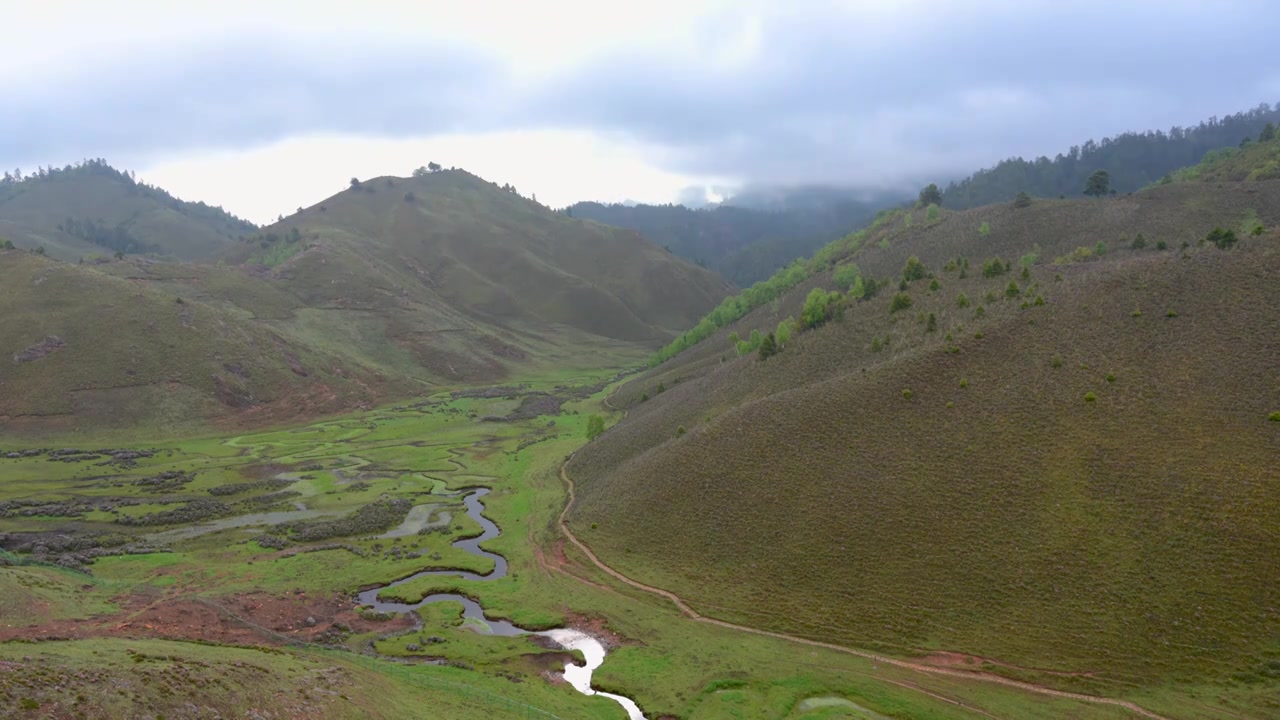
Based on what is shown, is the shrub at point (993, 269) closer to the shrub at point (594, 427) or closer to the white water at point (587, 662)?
the shrub at point (594, 427)

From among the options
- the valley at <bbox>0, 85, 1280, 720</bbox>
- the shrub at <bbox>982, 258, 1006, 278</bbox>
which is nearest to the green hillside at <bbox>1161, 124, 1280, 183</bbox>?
the valley at <bbox>0, 85, 1280, 720</bbox>

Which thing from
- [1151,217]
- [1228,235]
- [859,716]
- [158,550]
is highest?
[1151,217]

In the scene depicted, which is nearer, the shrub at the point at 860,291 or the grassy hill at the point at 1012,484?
the grassy hill at the point at 1012,484

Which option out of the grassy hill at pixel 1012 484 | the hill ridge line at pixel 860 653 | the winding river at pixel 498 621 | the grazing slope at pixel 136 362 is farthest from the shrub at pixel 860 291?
the grazing slope at pixel 136 362

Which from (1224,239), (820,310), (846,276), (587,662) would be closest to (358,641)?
(587,662)

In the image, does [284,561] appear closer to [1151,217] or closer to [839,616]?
[839,616]

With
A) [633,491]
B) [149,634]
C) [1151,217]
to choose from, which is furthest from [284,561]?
[1151,217]

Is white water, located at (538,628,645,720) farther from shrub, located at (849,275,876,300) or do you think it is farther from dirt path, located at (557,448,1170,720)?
shrub, located at (849,275,876,300)
